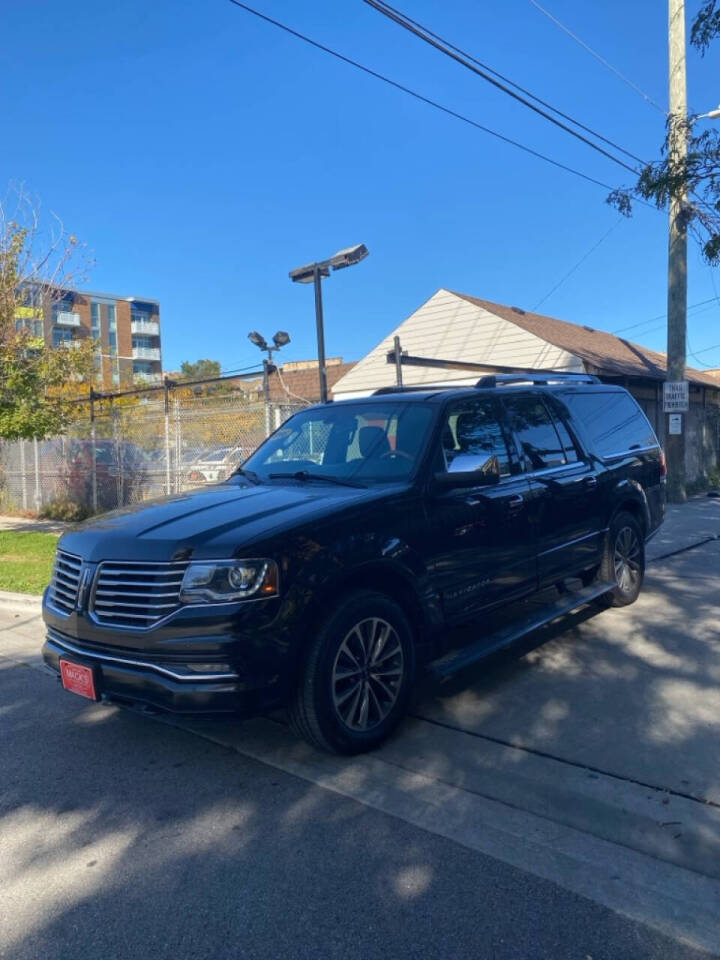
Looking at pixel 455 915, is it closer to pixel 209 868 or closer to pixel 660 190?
pixel 209 868

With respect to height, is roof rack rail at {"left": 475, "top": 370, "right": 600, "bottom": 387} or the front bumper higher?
roof rack rail at {"left": 475, "top": 370, "right": 600, "bottom": 387}

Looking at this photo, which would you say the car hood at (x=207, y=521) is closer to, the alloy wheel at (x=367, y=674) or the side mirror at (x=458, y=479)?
the side mirror at (x=458, y=479)

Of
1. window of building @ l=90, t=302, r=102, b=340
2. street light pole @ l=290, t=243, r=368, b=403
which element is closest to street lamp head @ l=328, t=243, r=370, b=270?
street light pole @ l=290, t=243, r=368, b=403

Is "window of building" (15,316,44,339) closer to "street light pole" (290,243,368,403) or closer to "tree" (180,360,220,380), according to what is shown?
"street light pole" (290,243,368,403)

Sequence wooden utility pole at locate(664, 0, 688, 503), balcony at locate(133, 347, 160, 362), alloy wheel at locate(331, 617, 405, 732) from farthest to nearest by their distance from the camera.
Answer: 1. balcony at locate(133, 347, 160, 362)
2. wooden utility pole at locate(664, 0, 688, 503)
3. alloy wheel at locate(331, 617, 405, 732)

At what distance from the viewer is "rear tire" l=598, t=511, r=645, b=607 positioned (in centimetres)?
628

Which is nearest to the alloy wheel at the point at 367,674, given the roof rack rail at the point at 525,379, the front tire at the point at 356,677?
the front tire at the point at 356,677

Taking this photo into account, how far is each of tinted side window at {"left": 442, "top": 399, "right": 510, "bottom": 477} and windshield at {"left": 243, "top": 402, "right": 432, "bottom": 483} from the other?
0.19m

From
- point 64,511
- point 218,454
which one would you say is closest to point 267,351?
point 218,454

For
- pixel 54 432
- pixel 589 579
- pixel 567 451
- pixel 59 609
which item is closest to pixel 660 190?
pixel 567 451

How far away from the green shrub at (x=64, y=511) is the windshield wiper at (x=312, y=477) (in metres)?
11.6

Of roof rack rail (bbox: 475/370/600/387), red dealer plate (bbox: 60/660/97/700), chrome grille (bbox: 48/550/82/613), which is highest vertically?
roof rack rail (bbox: 475/370/600/387)

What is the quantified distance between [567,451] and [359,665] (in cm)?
281

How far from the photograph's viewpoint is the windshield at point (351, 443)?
4555mm
